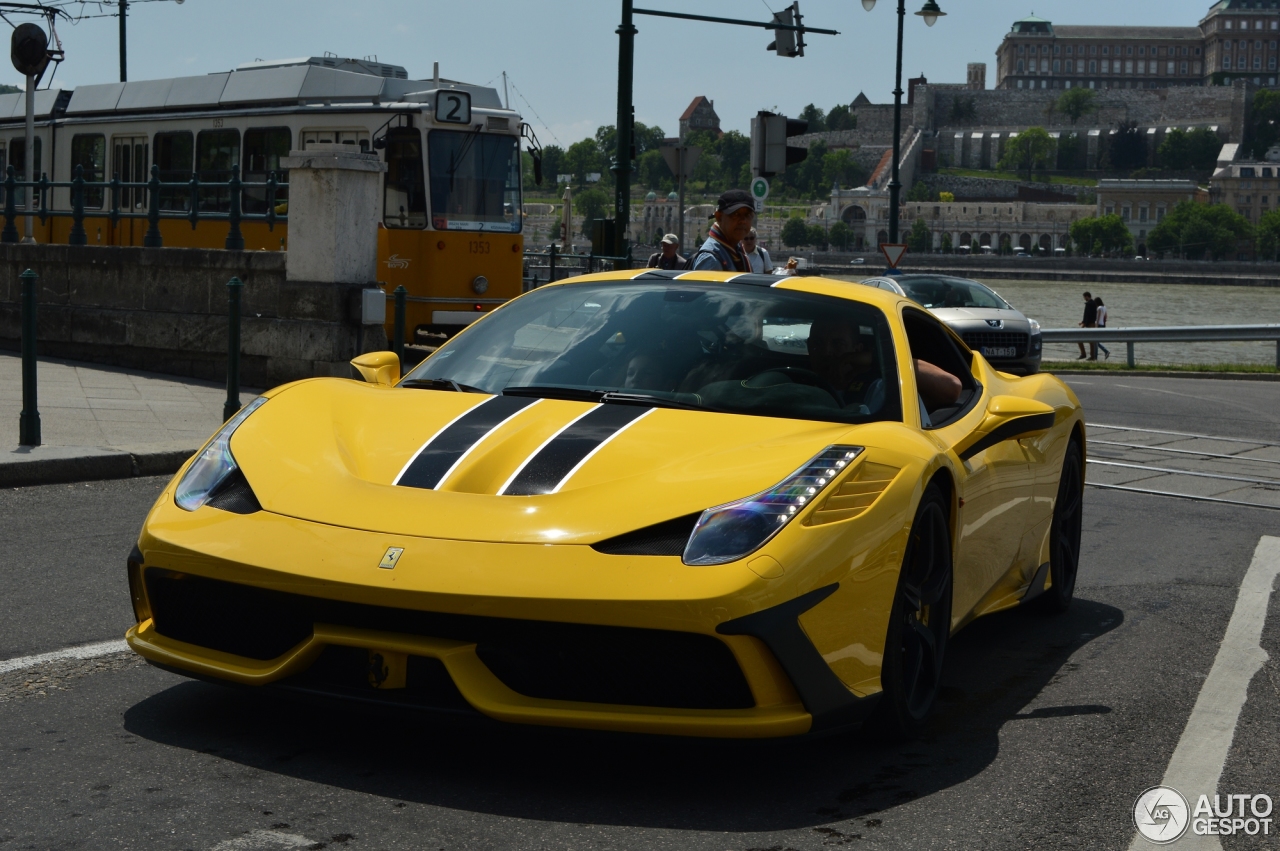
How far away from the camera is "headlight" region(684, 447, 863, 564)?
3.28 metres

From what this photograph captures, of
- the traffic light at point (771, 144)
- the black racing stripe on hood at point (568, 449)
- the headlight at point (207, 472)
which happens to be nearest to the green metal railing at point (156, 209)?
the traffic light at point (771, 144)

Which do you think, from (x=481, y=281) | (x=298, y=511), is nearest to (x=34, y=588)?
(x=298, y=511)

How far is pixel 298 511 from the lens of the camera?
138 inches

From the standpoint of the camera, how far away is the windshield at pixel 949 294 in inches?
875

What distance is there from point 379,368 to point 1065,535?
2642 mm

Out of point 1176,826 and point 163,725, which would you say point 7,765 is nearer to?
point 163,725

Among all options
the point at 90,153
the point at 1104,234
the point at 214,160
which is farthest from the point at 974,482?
the point at 1104,234

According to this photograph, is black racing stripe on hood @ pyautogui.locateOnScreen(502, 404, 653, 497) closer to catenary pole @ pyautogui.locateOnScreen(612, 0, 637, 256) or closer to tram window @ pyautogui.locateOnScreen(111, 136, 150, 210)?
catenary pole @ pyautogui.locateOnScreen(612, 0, 637, 256)

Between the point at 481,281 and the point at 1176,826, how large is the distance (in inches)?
618

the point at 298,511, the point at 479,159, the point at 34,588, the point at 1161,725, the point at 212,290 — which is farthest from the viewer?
the point at 479,159

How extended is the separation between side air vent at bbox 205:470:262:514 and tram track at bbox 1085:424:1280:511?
21.5ft

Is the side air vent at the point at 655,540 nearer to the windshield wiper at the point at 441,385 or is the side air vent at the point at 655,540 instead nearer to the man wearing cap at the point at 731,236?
the windshield wiper at the point at 441,385

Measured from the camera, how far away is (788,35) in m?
23.6

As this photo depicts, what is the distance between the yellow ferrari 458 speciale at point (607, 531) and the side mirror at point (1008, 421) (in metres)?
0.04
